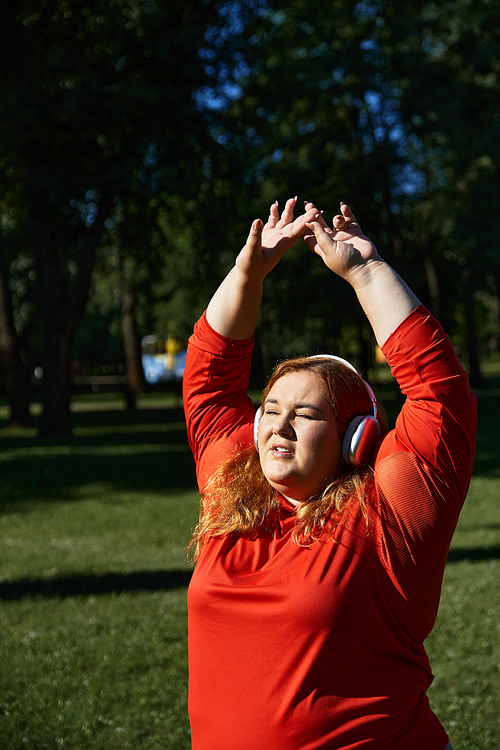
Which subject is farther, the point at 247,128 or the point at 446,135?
the point at 446,135

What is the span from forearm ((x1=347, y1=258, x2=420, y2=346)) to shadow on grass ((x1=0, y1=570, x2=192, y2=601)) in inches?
211

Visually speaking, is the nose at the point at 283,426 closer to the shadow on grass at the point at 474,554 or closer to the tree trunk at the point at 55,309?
the shadow on grass at the point at 474,554

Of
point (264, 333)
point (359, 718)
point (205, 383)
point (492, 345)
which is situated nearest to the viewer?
point (359, 718)

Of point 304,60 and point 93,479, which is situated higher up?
point 304,60

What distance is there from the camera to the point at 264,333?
98.7 feet

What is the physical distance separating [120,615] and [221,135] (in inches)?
515

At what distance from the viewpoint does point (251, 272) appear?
2.08 meters

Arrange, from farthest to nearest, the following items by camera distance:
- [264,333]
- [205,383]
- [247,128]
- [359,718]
Answer: [264,333], [247,128], [205,383], [359,718]

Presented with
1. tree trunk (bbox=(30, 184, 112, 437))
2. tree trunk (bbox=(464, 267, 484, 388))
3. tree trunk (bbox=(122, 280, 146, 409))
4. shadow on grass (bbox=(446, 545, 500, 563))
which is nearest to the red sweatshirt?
shadow on grass (bbox=(446, 545, 500, 563))

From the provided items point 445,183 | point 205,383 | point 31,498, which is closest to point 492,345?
point 445,183

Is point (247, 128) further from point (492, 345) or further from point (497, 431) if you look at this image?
point (492, 345)

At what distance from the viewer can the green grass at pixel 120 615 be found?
4.18 metres

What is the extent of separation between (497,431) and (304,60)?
418 inches

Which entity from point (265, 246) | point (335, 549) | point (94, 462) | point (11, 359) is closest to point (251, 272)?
point (265, 246)
